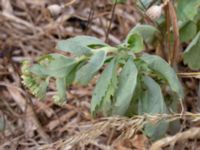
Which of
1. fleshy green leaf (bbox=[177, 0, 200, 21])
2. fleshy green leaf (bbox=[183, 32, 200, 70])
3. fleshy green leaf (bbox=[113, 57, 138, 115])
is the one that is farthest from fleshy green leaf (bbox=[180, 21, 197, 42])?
fleshy green leaf (bbox=[113, 57, 138, 115])

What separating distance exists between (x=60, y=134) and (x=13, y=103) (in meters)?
0.23

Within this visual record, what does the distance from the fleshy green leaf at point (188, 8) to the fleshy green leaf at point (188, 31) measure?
0.16m

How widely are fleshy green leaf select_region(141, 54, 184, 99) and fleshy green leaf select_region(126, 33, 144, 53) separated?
3 centimetres

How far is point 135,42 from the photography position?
1.26m

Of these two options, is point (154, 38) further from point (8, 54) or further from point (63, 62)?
point (8, 54)

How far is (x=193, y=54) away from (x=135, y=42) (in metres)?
0.23

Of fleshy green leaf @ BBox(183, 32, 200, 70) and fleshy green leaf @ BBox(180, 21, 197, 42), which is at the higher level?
fleshy green leaf @ BBox(180, 21, 197, 42)

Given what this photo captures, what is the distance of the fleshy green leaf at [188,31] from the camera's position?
145 cm

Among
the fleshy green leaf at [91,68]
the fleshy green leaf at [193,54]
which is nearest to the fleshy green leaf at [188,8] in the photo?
the fleshy green leaf at [193,54]

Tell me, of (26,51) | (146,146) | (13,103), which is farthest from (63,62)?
(26,51)

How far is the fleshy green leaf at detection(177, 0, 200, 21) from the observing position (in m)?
1.25

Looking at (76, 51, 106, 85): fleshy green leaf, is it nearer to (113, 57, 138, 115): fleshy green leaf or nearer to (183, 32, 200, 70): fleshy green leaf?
(113, 57, 138, 115): fleshy green leaf

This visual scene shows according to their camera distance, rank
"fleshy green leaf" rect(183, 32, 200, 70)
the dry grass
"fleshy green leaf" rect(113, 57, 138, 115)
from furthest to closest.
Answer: the dry grass → "fleshy green leaf" rect(183, 32, 200, 70) → "fleshy green leaf" rect(113, 57, 138, 115)

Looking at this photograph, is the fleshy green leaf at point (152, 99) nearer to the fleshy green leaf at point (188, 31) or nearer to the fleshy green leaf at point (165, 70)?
the fleshy green leaf at point (165, 70)
